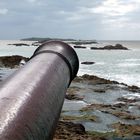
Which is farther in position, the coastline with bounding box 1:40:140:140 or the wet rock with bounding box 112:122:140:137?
the wet rock with bounding box 112:122:140:137

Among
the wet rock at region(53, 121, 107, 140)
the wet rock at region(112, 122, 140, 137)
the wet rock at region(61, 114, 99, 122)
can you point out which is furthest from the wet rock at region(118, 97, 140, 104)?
the wet rock at region(53, 121, 107, 140)

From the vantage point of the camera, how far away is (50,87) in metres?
4.62

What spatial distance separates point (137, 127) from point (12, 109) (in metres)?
8.27

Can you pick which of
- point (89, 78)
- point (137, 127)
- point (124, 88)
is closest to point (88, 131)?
point (137, 127)

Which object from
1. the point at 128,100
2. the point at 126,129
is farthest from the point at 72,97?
the point at 126,129

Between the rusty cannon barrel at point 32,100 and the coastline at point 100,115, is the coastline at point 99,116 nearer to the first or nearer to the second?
the coastline at point 100,115

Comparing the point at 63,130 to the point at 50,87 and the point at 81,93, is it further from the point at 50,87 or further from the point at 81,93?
the point at 81,93

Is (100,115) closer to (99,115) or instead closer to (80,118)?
(99,115)

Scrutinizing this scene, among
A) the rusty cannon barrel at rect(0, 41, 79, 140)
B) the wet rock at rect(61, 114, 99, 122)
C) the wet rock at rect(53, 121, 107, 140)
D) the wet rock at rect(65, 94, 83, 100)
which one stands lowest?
the wet rock at rect(65, 94, 83, 100)

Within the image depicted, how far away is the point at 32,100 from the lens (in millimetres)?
3654

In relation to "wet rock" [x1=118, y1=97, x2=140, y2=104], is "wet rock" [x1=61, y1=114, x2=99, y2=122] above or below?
above

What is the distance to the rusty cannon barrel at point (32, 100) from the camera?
9.85 ft

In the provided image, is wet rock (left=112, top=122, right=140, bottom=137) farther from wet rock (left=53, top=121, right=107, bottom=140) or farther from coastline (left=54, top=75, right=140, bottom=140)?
wet rock (left=53, top=121, right=107, bottom=140)

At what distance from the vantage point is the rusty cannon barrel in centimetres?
300
